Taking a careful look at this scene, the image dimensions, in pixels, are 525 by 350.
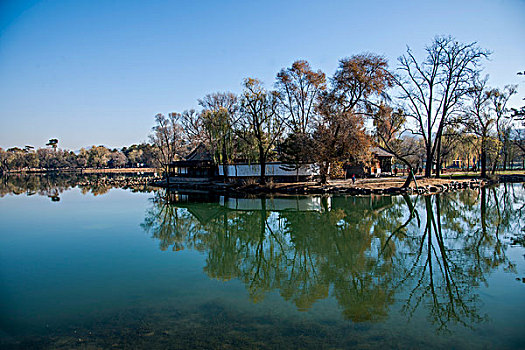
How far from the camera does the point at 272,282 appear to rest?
767cm

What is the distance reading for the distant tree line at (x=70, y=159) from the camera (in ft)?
279

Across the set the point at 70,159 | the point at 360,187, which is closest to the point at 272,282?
the point at 360,187

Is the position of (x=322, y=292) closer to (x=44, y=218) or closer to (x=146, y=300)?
(x=146, y=300)

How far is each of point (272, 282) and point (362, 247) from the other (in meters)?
3.89

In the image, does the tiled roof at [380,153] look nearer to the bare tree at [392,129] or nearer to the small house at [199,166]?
the bare tree at [392,129]

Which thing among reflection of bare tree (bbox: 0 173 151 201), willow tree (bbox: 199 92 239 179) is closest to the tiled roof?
willow tree (bbox: 199 92 239 179)

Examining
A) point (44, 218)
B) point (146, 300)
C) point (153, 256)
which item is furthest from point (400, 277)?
point (44, 218)

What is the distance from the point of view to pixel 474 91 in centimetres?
2708

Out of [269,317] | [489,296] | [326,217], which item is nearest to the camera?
[269,317]

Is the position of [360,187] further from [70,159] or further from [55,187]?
[70,159]

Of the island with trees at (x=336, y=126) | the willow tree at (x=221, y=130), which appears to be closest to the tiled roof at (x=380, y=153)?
the island with trees at (x=336, y=126)

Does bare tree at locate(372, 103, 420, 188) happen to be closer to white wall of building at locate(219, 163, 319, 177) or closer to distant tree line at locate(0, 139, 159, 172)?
white wall of building at locate(219, 163, 319, 177)

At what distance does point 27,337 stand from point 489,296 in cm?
854

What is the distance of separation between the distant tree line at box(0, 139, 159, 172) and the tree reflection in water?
244 feet
